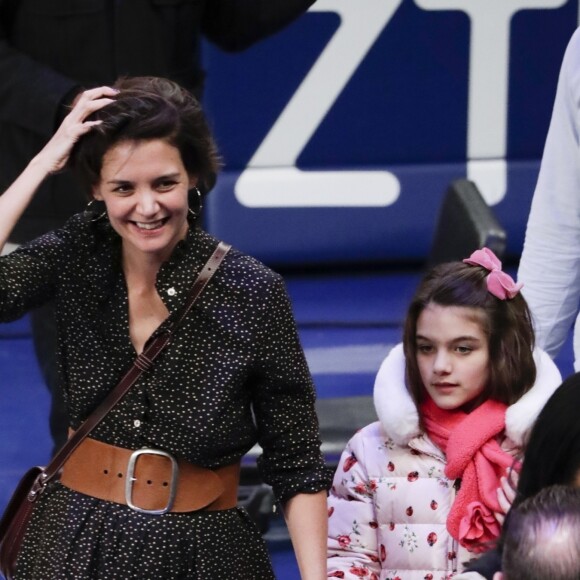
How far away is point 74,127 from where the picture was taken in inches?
90.6

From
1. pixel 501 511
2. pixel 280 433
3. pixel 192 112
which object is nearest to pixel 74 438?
pixel 280 433

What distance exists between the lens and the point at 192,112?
2.33m

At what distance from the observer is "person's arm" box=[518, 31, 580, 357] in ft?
8.75

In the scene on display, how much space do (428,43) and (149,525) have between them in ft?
13.2

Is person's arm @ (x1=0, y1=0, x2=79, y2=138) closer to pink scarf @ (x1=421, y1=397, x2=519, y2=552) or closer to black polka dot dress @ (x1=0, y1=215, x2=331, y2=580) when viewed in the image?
black polka dot dress @ (x1=0, y1=215, x2=331, y2=580)

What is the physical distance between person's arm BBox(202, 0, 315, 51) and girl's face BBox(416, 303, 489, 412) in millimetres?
1338

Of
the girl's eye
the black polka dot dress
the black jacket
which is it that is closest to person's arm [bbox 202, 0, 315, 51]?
the black jacket

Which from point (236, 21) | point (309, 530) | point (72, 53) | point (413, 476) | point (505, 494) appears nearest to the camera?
point (309, 530)

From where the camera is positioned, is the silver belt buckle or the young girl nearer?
the silver belt buckle

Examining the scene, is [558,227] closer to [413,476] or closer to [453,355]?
[453,355]

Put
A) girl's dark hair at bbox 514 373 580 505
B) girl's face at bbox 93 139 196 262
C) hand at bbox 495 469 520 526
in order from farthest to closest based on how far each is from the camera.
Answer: hand at bbox 495 469 520 526 < girl's face at bbox 93 139 196 262 < girl's dark hair at bbox 514 373 580 505

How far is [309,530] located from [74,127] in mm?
747

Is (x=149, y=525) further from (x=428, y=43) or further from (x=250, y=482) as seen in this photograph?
→ (x=428, y=43)

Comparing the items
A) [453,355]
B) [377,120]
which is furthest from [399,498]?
[377,120]
